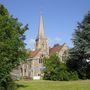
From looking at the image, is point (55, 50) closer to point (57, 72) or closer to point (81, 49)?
point (57, 72)

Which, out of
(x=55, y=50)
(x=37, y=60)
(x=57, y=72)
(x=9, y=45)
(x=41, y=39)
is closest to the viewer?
(x=9, y=45)

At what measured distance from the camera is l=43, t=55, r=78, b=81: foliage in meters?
65.9

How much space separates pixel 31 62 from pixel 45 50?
294 inches

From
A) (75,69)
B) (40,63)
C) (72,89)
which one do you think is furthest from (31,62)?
(72,89)

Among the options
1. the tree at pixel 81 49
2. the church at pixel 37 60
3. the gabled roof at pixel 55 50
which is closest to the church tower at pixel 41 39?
the church at pixel 37 60

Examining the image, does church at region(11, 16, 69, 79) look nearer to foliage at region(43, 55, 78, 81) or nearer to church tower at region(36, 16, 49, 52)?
church tower at region(36, 16, 49, 52)

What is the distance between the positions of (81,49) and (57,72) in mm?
7661

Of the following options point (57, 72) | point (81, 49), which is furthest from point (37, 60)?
point (81, 49)

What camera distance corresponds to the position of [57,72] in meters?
67.3

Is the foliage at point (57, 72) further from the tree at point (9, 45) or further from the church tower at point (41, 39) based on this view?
the church tower at point (41, 39)

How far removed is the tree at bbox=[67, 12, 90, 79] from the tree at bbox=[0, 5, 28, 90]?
20.2 meters

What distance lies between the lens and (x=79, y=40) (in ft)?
213

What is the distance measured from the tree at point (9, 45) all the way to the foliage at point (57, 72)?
21.9 metres

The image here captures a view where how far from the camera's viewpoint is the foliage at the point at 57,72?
65938 millimetres
